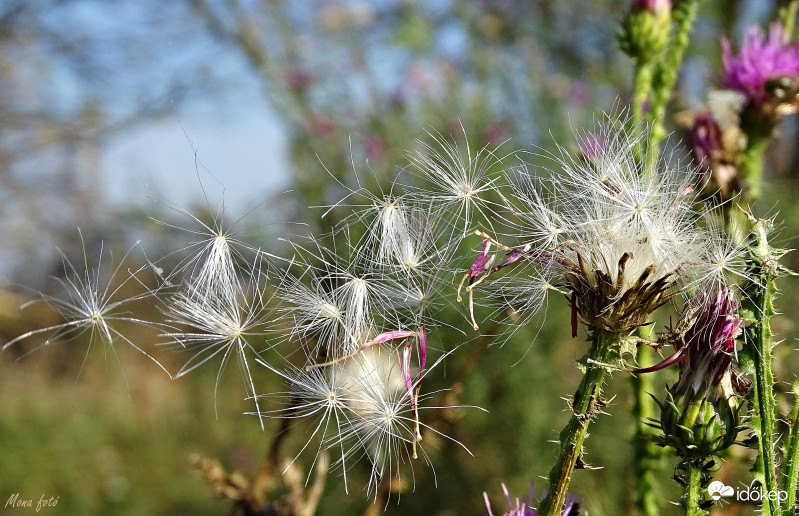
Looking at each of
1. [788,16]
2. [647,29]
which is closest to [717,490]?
[647,29]

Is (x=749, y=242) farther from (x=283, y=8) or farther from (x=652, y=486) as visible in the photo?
(x=283, y=8)

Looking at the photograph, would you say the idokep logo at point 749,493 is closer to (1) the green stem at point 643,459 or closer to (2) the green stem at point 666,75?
(1) the green stem at point 643,459

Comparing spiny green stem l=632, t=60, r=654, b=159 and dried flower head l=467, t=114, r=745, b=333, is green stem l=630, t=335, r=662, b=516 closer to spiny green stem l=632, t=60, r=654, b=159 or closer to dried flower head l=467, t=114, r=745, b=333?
dried flower head l=467, t=114, r=745, b=333

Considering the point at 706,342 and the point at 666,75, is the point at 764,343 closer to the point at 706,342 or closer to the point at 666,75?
the point at 706,342

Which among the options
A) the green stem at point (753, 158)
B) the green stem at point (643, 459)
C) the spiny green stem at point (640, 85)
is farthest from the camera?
the green stem at point (753, 158)

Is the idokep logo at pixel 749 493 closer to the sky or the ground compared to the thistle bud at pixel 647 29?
closer to the ground

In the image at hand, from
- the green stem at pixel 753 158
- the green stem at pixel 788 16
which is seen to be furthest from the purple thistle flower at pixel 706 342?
the green stem at pixel 788 16
